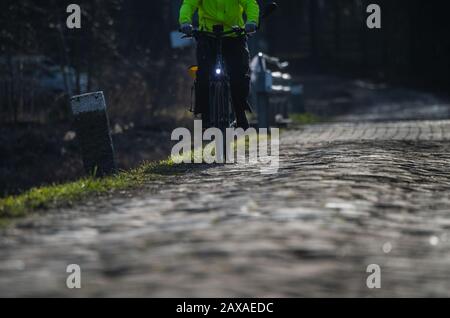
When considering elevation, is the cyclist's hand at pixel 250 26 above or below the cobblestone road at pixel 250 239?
above

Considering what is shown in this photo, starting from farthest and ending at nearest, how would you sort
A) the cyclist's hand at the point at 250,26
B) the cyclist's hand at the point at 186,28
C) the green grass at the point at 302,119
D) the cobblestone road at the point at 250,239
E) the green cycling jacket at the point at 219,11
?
the green grass at the point at 302,119
the green cycling jacket at the point at 219,11
the cyclist's hand at the point at 250,26
the cyclist's hand at the point at 186,28
the cobblestone road at the point at 250,239

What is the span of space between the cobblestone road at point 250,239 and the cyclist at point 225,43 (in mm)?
2080

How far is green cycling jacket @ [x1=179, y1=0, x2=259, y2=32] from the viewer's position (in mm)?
10461

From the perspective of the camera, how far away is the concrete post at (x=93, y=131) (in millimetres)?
9742

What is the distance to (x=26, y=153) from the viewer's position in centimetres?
1602

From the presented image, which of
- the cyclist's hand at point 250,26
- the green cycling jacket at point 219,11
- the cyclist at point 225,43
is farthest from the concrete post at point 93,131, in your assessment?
the cyclist's hand at point 250,26

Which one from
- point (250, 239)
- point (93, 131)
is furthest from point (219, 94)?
point (250, 239)

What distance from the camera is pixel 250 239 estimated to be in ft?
18.0

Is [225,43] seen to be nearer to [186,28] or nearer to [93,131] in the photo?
[186,28]

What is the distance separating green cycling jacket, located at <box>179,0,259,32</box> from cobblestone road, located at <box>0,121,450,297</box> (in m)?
2.28

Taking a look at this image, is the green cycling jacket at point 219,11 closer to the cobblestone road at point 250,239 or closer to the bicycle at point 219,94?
the bicycle at point 219,94

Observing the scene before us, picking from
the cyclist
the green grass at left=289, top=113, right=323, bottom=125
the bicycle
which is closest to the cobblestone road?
the bicycle

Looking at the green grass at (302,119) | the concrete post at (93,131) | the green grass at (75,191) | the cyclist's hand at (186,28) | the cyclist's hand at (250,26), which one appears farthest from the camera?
the green grass at (302,119)
